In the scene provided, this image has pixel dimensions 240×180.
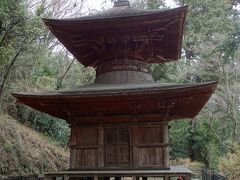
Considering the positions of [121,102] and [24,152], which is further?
[24,152]

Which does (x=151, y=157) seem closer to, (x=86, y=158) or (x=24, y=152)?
(x=86, y=158)

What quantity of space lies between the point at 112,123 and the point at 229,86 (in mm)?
20410

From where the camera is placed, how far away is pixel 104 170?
34.6ft

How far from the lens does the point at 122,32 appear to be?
11.4m

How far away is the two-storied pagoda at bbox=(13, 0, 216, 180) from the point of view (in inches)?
396

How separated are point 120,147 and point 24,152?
28.2ft

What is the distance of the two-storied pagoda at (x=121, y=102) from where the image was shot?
10047 mm

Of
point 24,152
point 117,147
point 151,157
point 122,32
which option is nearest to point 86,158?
point 117,147

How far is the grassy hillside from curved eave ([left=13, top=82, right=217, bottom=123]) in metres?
5.98

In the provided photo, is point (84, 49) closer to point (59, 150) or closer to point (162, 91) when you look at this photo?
point (162, 91)

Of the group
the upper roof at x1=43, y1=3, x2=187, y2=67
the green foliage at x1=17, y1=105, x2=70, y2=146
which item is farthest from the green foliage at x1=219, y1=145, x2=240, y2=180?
the green foliage at x1=17, y1=105, x2=70, y2=146

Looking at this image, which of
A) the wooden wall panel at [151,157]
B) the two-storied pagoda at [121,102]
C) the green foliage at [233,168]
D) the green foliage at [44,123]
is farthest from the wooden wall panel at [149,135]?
the green foliage at [44,123]

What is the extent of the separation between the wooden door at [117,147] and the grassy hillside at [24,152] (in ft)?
23.1

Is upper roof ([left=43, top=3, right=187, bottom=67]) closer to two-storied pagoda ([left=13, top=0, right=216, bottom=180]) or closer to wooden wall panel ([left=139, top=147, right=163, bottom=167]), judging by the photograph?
two-storied pagoda ([left=13, top=0, right=216, bottom=180])
